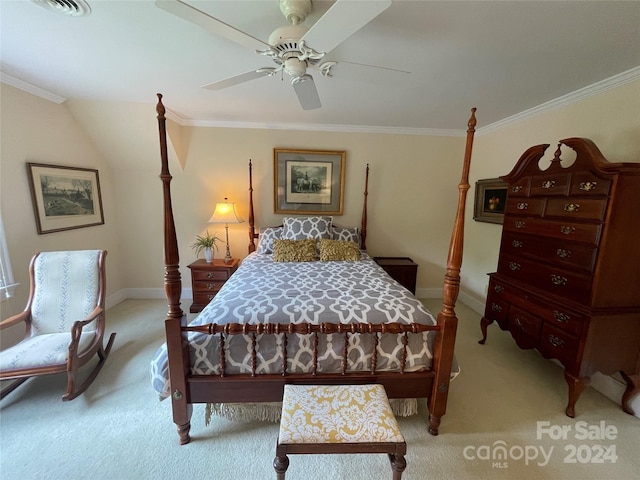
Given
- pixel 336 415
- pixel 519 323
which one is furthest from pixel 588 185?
pixel 336 415

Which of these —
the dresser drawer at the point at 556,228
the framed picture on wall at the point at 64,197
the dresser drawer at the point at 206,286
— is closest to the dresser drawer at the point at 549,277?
the dresser drawer at the point at 556,228

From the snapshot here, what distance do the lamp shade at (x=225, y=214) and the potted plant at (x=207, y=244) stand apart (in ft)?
0.96

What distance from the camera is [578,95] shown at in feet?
7.06

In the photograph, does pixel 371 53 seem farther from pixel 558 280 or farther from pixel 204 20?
pixel 558 280

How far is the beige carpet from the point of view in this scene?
1381 mm

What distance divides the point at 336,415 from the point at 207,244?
258 cm

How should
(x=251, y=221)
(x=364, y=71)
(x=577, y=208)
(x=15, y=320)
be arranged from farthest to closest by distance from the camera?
(x=251, y=221) < (x=15, y=320) < (x=577, y=208) < (x=364, y=71)

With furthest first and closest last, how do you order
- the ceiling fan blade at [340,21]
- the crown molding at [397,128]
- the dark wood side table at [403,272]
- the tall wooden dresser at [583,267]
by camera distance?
the dark wood side table at [403,272]
the crown molding at [397,128]
the tall wooden dresser at [583,267]
the ceiling fan blade at [340,21]

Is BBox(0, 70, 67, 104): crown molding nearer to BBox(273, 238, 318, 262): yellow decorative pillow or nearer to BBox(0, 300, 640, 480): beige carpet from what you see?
BBox(0, 300, 640, 480): beige carpet

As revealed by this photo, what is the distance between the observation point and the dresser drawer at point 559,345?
1.73 meters

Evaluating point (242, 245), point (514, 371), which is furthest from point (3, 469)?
point (514, 371)

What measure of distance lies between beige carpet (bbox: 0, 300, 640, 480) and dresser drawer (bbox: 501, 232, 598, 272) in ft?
3.37

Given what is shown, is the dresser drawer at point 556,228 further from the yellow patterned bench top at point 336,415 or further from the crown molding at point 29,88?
the crown molding at point 29,88

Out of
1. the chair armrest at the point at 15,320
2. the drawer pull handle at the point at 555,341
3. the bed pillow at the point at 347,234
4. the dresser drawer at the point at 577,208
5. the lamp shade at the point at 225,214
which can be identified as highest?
the dresser drawer at the point at 577,208
